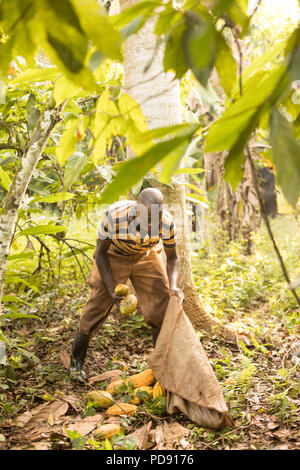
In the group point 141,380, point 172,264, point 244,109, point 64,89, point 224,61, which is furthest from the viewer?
point 172,264

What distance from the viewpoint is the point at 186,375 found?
220cm

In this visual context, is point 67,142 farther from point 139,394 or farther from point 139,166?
point 139,394

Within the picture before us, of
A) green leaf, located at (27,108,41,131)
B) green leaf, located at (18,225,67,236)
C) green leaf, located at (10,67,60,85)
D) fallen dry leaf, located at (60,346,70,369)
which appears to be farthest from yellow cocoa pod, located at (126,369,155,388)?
green leaf, located at (10,67,60,85)

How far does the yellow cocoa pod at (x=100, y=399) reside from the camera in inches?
93.7

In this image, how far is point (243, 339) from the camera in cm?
328

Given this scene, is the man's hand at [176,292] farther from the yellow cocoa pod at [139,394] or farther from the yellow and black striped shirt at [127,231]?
the yellow cocoa pod at [139,394]

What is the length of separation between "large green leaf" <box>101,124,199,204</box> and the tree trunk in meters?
2.35

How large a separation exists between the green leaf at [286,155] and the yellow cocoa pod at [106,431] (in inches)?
69.0

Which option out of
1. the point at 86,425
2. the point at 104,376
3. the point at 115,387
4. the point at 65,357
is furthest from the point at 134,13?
the point at 65,357

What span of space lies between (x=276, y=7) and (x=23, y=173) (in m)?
10.6

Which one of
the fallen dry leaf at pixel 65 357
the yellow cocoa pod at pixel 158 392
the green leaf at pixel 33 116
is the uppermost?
the green leaf at pixel 33 116

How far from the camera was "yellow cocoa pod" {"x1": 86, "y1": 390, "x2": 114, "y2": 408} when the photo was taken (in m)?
2.38

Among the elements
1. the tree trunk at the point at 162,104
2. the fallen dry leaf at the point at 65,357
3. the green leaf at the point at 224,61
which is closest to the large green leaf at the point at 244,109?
the green leaf at the point at 224,61

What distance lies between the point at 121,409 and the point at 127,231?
3.39 feet
